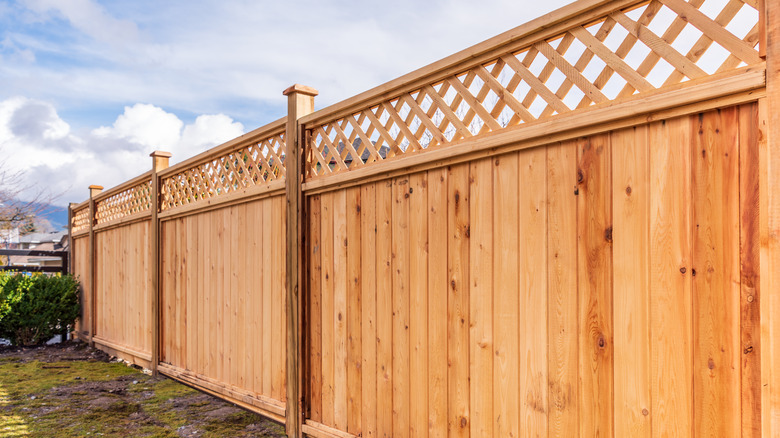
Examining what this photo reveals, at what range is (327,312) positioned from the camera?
326cm

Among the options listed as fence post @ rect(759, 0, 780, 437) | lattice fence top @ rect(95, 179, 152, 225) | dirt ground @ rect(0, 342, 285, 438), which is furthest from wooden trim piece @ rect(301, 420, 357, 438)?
lattice fence top @ rect(95, 179, 152, 225)

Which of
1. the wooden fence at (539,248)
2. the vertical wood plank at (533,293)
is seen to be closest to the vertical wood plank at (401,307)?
the wooden fence at (539,248)

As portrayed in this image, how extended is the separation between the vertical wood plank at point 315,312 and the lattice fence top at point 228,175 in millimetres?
560

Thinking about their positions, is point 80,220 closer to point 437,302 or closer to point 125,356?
point 125,356

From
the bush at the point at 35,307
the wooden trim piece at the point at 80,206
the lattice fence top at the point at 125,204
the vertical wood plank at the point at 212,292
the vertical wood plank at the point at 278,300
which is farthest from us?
the wooden trim piece at the point at 80,206

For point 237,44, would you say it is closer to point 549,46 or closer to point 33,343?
point 549,46

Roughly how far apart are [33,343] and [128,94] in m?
4.49

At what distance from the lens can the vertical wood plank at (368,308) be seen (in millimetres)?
2879

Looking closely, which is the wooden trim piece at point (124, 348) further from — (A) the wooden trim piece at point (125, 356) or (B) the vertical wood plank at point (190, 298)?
(B) the vertical wood plank at point (190, 298)

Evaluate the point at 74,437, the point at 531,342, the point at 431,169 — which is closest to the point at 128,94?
the point at 74,437

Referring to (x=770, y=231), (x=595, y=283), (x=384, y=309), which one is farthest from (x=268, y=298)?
(x=770, y=231)

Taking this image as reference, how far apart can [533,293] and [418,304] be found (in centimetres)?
68

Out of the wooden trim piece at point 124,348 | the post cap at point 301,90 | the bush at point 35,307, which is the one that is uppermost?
the post cap at point 301,90

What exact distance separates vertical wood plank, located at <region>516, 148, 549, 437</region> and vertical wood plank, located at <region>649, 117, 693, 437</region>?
0.41 meters
